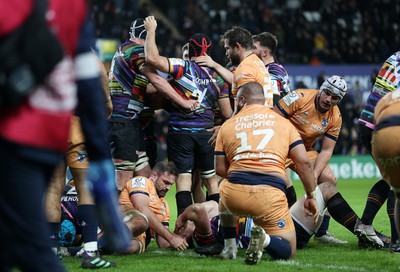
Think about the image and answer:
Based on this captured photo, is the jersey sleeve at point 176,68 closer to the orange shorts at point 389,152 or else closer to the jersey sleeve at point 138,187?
the jersey sleeve at point 138,187

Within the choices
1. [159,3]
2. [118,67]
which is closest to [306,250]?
[118,67]

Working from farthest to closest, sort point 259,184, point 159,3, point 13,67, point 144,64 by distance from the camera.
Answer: point 159,3 < point 144,64 < point 259,184 < point 13,67

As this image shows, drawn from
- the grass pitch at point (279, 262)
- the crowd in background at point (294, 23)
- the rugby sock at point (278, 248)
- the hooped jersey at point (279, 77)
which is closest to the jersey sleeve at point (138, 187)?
the grass pitch at point (279, 262)

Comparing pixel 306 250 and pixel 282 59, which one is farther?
pixel 282 59

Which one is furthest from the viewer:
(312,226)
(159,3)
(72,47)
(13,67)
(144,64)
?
(159,3)

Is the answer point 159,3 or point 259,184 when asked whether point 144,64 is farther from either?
point 159,3

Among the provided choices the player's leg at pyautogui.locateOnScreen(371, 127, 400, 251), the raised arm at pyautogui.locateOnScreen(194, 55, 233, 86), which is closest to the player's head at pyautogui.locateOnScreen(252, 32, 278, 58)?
the raised arm at pyautogui.locateOnScreen(194, 55, 233, 86)

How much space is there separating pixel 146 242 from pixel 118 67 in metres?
2.10

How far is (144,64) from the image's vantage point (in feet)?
28.8

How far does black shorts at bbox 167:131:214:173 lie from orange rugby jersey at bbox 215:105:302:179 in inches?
83.3

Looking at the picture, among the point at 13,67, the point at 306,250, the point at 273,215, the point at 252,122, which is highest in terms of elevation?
the point at 13,67

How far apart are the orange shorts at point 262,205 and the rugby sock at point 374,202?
1.59 m

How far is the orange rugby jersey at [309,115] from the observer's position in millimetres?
9094

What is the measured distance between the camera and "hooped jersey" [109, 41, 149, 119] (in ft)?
29.2
